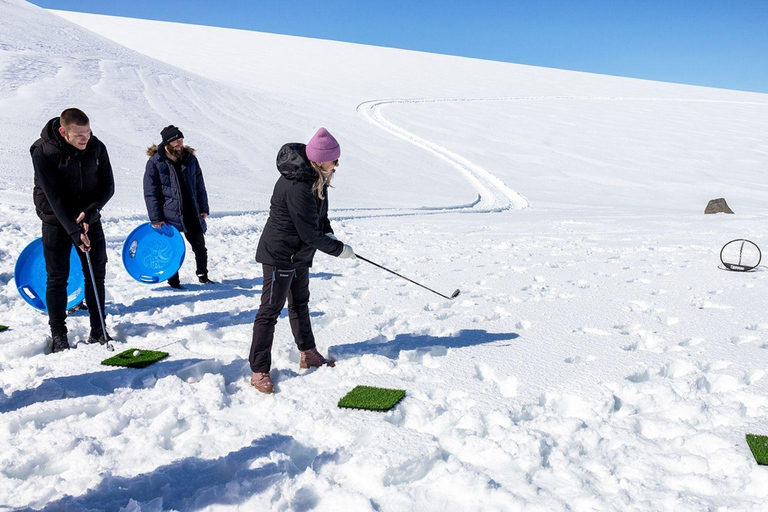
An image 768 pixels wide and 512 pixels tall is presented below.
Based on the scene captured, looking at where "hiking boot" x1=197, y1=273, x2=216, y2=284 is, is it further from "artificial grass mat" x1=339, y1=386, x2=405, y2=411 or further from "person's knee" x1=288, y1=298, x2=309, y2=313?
"artificial grass mat" x1=339, y1=386, x2=405, y2=411

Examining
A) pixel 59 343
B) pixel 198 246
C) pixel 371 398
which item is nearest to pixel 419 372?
pixel 371 398

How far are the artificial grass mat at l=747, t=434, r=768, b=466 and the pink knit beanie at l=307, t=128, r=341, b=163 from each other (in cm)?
255

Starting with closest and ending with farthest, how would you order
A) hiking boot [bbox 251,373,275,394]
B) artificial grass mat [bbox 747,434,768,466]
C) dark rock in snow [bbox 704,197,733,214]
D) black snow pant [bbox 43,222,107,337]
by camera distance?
artificial grass mat [bbox 747,434,768,466], hiking boot [bbox 251,373,275,394], black snow pant [bbox 43,222,107,337], dark rock in snow [bbox 704,197,733,214]

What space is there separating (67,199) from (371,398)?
2.42 m

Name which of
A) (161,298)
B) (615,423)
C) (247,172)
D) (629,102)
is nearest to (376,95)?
(629,102)

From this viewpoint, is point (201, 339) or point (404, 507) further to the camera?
point (201, 339)

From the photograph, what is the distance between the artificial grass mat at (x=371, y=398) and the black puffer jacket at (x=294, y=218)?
82 centimetres

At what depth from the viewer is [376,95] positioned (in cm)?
3384

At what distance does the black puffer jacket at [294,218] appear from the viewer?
3363 millimetres

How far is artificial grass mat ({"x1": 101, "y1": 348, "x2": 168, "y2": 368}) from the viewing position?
385 cm

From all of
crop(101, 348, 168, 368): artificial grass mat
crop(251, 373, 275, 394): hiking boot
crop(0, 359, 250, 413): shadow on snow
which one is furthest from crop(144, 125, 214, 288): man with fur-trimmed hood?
crop(251, 373, 275, 394): hiking boot

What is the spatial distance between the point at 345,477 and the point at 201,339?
7.32 ft

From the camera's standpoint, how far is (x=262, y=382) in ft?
11.5

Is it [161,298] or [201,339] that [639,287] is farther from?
[161,298]
